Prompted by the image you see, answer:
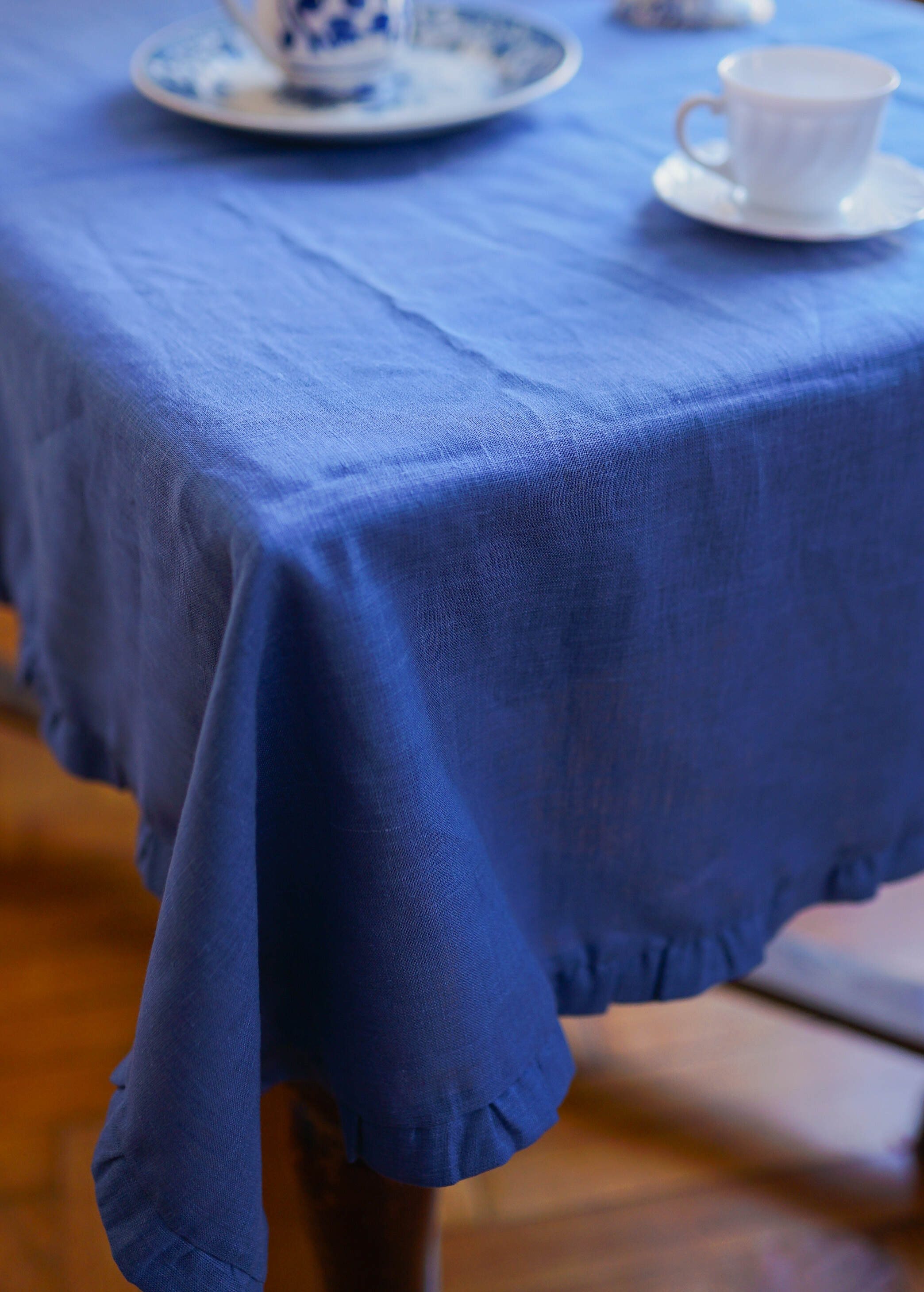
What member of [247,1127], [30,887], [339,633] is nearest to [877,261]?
[339,633]

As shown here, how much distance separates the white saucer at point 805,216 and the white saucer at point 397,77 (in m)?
0.14

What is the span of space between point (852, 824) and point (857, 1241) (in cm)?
43

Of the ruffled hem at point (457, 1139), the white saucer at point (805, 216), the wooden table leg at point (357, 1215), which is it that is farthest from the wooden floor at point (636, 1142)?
the white saucer at point (805, 216)

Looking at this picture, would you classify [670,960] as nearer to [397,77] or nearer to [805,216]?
[805,216]

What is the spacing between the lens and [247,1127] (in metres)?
0.43

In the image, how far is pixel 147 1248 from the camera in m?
0.43

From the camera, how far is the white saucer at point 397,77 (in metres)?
0.69

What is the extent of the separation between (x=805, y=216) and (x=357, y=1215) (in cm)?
54

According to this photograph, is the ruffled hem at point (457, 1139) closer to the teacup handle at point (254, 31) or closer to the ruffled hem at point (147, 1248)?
the ruffled hem at point (147, 1248)

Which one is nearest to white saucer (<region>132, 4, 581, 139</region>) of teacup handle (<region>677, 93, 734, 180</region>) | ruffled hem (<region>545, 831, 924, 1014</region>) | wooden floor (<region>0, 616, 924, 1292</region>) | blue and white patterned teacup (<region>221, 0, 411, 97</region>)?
blue and white patterned teacup (<region>221, 0, 411, 97</region>)

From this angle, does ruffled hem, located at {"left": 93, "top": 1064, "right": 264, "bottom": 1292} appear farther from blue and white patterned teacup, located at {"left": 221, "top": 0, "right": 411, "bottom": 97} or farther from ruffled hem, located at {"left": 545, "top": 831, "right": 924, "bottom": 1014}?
blue and white patterned teacup, located at {"left": 221, "top": 0, "right": 411, "bottom": 97}

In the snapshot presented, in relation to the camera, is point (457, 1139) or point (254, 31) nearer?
point (457, 1139)

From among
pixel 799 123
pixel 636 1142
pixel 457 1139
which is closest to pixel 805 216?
pixel 799 123

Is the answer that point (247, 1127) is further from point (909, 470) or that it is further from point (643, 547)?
point (909, 470)
